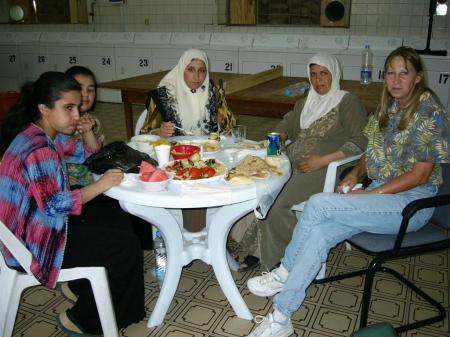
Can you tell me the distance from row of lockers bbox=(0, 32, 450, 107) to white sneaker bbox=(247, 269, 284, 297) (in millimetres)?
3645

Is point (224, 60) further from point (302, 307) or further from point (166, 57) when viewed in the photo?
point (302, 307)

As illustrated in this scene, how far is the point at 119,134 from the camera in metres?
5.00

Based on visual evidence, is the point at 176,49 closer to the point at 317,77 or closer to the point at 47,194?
the point at 317,77

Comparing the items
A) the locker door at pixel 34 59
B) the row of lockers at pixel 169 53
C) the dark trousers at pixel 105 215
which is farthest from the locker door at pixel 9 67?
the dark trousers at pixel 105 215

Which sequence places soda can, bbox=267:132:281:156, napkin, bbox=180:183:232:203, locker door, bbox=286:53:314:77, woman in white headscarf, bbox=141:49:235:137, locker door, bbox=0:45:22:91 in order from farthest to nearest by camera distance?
locker door, bbox=0:45:22:91 → locker door, bbox=286:53:314:77 → woman in white headscarf, bbox=141:49:235:137 → soda can, bbox=267:132:281:156 → napkin, bbox=180:183:232:203

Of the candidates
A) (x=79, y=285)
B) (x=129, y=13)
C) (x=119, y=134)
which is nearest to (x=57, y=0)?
(x=129, y=13)

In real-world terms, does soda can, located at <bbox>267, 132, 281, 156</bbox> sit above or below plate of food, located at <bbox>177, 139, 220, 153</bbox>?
above

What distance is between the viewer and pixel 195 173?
174 centimetres

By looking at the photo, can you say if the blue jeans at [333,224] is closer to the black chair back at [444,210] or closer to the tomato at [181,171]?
the black chair back at [444,210]

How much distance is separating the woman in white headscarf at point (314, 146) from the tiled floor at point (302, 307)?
242 mm

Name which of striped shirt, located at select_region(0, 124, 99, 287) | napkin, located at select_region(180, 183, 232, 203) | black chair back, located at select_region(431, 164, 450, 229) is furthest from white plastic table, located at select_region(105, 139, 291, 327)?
black chair back, located at select_region(431, 164, 450, 229)

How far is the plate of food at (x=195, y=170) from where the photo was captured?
67.5 inches

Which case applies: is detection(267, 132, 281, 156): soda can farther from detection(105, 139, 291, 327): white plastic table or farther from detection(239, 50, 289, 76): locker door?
detection(239, 50, 289, 76): locker door

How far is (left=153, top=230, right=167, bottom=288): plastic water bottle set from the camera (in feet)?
7.63
